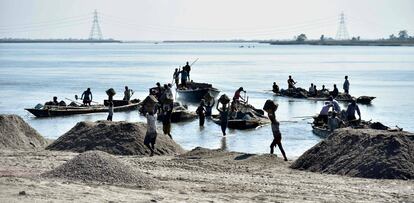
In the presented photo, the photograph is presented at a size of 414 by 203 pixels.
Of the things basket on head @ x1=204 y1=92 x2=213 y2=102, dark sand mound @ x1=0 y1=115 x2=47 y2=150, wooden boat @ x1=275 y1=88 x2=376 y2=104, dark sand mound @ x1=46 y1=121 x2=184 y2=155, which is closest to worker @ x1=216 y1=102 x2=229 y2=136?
basket on head @ x1=204 y1=92 x2=213 y2=102

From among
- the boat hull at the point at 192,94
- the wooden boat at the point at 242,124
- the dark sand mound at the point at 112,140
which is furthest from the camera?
the boat hull at the point at 192,94

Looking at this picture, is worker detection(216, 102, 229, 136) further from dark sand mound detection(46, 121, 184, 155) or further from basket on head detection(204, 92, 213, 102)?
dark sand mound detection(46, 121, 184, 155)

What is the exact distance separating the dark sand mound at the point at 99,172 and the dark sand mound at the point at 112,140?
229 inches

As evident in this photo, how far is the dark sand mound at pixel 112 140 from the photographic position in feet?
75.7

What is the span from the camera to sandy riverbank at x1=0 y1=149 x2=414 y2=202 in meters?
15.1

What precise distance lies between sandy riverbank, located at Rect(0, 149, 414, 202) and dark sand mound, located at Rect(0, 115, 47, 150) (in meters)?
1.82

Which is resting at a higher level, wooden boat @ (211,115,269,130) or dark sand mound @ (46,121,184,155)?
dark sand mound @ (46,121,184,155)

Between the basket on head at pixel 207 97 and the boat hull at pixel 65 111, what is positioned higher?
the basket on head at pixel 207 97

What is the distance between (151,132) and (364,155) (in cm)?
571

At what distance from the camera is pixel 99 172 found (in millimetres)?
16609

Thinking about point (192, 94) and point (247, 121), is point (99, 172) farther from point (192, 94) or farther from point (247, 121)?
point (192, 94)

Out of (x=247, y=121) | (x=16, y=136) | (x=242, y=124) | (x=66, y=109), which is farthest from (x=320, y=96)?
(x=16, y=136)

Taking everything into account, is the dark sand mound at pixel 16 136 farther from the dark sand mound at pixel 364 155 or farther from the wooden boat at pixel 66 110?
the wooden boat at pixel 66 110

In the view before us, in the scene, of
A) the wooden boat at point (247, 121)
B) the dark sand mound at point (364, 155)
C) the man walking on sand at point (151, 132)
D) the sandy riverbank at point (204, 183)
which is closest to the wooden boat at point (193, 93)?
the wooden boat at point (247, 121)
